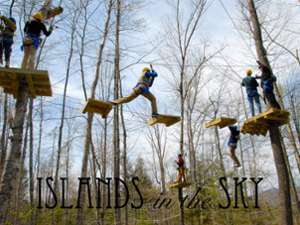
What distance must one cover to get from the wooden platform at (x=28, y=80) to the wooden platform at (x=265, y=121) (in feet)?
14.3

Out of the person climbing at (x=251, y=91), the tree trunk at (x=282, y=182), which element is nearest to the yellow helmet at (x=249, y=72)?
the person climbing at (x=251, y=91)

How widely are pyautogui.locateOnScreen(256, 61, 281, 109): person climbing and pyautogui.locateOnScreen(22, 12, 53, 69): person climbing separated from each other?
467cm

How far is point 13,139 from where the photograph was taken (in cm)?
549

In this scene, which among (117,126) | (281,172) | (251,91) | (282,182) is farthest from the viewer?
(117,126)

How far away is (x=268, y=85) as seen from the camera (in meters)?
7.06

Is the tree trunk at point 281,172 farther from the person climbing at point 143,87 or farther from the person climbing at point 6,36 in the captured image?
the person climbing at point 6,36

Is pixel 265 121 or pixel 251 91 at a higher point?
pixel 251 91

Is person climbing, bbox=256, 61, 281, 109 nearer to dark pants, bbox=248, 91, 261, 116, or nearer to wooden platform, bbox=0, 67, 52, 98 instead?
dark pants, bbox=248, 91, 261, 116

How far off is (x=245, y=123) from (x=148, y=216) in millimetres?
14613

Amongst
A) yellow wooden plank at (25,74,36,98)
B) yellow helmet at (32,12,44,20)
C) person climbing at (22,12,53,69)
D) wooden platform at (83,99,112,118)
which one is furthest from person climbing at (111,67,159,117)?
yellow helmet at (32,12,44,20)

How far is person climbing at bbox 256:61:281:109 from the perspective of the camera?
6953mm

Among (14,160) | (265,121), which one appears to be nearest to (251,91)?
(265,121)

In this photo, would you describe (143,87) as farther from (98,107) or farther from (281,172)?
(281,172)

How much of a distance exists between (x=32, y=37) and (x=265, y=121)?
205 inches
